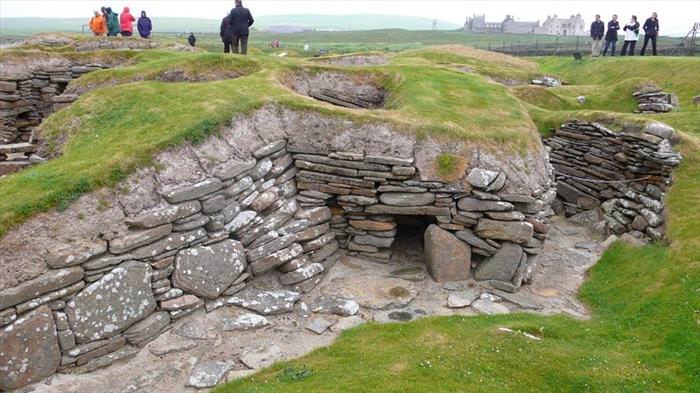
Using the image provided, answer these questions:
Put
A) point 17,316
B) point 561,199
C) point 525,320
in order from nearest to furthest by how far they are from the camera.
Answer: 1. point 17,316
2. point 525,320
3. point 561,199

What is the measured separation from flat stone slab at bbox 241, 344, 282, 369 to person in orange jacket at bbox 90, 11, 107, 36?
23.0 metres

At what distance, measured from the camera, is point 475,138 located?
42.0 feet

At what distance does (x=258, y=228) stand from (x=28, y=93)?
12.5m

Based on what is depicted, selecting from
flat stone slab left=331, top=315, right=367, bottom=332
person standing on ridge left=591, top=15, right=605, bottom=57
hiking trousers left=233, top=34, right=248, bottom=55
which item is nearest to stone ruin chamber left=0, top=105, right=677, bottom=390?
flat stone slab left=331, top=315, right=367, bottom=332

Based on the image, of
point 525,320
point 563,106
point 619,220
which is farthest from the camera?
point 563,106

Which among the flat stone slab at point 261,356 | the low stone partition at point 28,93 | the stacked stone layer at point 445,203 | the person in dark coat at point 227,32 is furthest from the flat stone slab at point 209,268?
the person in dark coat at point 227,32

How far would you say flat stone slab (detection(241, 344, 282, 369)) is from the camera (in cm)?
914

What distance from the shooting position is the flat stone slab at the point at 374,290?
11.3m

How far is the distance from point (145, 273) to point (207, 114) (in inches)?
159

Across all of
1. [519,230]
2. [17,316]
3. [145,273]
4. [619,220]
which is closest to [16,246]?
[17,316]

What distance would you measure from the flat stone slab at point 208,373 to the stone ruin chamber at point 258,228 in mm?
1321

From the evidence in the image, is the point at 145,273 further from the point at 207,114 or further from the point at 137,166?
the point at 207,114

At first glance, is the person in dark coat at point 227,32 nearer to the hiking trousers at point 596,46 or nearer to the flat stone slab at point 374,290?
the flat stone slab at point 374,290

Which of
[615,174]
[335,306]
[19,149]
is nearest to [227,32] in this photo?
[19,149]
